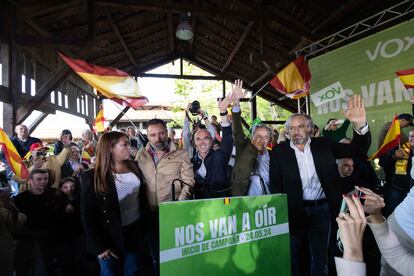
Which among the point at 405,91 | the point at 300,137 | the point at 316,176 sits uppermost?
the point at 405,91

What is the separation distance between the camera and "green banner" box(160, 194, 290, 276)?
6.20ft

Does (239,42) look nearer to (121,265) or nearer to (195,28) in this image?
(195,28)

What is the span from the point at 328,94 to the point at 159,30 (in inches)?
305

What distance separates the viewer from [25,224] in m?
3.24

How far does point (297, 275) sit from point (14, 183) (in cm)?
407

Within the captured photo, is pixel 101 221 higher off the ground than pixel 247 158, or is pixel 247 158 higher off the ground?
pixel 247 158

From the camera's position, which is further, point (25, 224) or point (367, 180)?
point (367, 180)

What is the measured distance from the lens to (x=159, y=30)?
41.6 feet

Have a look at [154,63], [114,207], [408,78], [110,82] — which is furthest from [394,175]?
[154,63]

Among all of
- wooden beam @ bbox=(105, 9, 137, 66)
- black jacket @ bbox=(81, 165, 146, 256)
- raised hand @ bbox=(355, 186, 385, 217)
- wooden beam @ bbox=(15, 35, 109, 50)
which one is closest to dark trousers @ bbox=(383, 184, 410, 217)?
raised hand @ bbox=(355, 186, 385, 217)

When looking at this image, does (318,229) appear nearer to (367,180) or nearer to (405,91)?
(367,180)

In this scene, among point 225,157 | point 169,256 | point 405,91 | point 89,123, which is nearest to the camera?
point 169,256

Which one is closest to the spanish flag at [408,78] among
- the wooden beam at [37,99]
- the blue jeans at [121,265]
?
the blue jeans at [121,265]

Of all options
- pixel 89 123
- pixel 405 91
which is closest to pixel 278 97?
pixel 89 123
